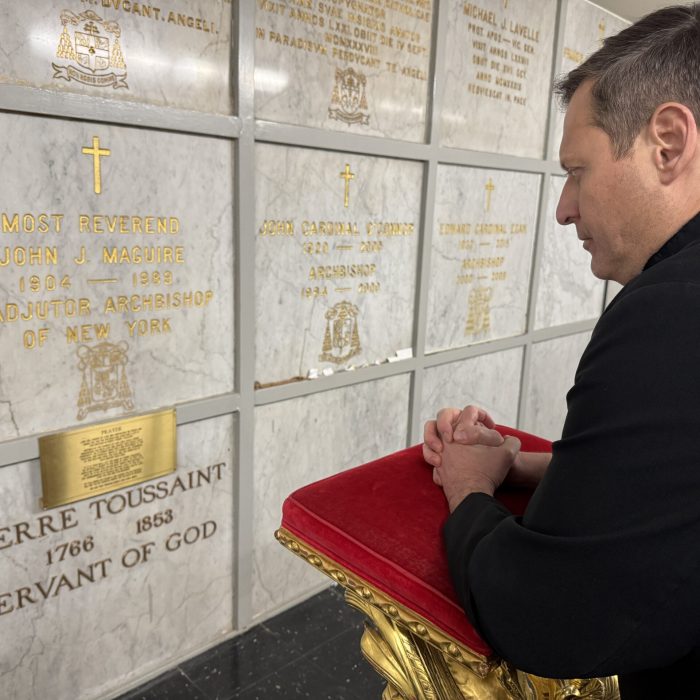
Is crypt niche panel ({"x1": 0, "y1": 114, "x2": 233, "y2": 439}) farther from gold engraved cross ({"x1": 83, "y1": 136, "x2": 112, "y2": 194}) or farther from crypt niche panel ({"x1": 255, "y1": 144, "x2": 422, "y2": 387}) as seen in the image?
crypt niche panel ({"x1": 255, "y1": 144, "x2": 422, "y2": 387})

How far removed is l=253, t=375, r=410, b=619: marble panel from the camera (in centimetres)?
255

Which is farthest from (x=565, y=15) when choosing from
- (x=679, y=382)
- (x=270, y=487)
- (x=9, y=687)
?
(x=9, y=687)

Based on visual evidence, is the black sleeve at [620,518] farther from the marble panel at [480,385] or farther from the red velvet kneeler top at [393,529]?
the marble panel at [480,385]

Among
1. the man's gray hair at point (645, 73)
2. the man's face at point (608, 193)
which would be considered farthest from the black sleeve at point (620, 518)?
the man's gray hair at point (645, 73)

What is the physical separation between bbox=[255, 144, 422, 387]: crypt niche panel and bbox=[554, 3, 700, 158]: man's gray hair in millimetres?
1546

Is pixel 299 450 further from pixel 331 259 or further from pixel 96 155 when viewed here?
pixel 96 155

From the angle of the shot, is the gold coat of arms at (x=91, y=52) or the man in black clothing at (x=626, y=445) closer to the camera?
the man in black clothing at (x=626, y=445)

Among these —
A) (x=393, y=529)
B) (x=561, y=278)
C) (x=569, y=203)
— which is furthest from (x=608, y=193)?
(x=561, y=278)

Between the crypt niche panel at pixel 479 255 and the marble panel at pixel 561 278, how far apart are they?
0.65 feet

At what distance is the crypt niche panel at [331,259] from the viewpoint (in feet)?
7.82

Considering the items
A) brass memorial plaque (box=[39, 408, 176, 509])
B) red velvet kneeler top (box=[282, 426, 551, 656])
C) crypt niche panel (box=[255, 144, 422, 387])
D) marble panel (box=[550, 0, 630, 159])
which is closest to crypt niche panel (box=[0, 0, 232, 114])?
crypt niche panel (box=[255, 144, 422, 387])

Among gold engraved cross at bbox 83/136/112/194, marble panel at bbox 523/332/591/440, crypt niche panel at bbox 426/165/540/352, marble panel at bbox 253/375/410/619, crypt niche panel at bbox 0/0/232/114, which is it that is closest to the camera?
crypt niche panel at bbox 0/0/232/114

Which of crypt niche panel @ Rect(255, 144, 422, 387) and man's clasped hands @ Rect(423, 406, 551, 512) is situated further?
crypt niche panel @ Rect(255, 144, 422, 387)

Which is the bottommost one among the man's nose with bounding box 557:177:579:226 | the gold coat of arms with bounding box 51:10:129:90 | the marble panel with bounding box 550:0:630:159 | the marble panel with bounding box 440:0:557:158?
the man's nose with bounding box 557:177:579:226
